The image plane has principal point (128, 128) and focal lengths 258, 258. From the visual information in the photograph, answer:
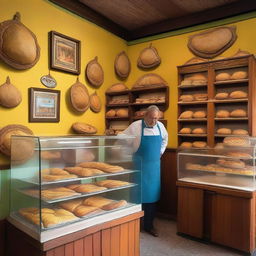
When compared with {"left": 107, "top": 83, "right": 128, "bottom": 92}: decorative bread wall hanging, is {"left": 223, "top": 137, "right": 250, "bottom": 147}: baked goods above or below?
below

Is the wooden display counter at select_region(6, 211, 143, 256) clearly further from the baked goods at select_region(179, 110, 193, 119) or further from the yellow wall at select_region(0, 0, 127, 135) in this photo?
the baked goods at select_region(179, 110, 193, 119)

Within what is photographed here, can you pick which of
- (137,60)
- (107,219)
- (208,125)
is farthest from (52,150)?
(137,60)

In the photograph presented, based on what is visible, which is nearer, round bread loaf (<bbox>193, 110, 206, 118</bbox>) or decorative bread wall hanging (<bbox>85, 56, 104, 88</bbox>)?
round bread loaf (<bbox>193, 110, 206, 118</bbox>)

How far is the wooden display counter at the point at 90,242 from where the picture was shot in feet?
5.56

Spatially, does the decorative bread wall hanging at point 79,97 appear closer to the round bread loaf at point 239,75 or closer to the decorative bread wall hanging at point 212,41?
the decorative bread wall hanging at point 212,41

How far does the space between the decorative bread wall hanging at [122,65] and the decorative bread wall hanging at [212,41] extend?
3.79ft

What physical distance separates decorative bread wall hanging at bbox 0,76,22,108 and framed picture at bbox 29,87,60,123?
0.20 meters

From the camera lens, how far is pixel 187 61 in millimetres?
3918

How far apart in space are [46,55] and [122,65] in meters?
1.54

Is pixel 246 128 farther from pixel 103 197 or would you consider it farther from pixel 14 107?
pixel 14 107

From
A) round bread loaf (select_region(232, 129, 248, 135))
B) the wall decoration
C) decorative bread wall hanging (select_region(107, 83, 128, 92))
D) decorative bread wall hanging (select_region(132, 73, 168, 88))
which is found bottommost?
round bread loaf (select_region(232, 129, 248, 135))

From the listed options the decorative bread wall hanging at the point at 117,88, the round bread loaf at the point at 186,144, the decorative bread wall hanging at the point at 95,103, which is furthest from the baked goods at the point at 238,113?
the decorative bread wall hanging at the point at 95,103

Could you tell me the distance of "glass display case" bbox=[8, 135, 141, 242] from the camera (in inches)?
69.2

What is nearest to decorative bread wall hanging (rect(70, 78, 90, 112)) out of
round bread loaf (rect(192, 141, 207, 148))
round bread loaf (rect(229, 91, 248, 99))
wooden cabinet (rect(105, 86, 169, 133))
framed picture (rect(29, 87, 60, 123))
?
framed picture (rect(29, 87, 60, 123))
